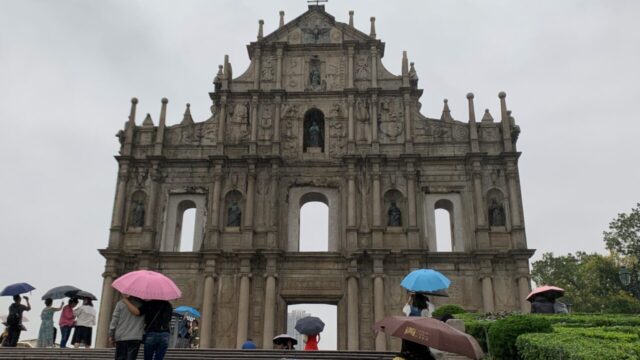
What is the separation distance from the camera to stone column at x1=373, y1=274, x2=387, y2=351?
73.5 ft

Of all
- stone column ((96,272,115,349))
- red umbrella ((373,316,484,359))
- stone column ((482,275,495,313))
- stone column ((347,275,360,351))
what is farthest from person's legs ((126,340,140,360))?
stone column ((482,275,495,313))

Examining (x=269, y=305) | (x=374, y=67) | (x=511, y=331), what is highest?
(x=374, y=67)

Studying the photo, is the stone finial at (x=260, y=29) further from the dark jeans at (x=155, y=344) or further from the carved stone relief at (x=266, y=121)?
the dark jeans at (x=155, y=344)

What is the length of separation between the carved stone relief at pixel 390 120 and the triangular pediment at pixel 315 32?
3.57 metres

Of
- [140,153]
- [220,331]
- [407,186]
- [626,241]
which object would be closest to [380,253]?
[407,186]

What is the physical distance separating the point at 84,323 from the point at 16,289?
76.7 inches

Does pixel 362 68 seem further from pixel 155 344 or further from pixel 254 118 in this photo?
pixel 155 344

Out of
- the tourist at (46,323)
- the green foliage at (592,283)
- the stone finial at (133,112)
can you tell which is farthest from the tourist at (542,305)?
the green foliage at (592,283)

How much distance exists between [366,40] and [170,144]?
34.3 feet

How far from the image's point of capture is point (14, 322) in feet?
50.1

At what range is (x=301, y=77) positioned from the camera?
91.4 ft

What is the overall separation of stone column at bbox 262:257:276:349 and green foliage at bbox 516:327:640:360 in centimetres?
1425

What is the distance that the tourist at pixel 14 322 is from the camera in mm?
15234

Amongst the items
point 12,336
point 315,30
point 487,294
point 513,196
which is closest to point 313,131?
point 315,30
